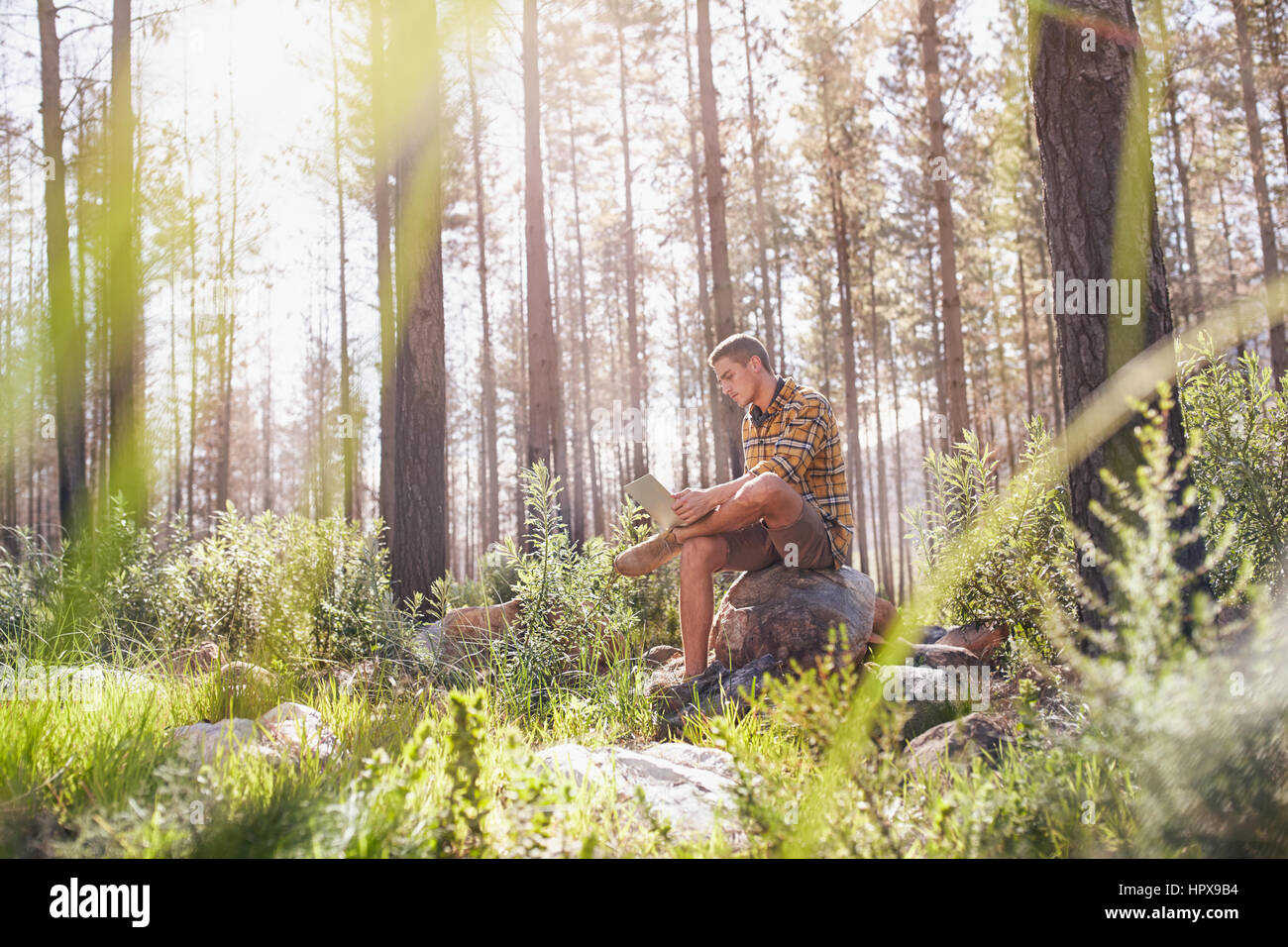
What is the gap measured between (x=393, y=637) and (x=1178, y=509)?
12.3ft

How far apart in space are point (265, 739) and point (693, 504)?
7.00 ft

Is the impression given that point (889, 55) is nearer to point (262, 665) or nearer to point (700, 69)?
point (700, 69)

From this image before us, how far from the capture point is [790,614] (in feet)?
13.4

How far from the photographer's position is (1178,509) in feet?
6.14

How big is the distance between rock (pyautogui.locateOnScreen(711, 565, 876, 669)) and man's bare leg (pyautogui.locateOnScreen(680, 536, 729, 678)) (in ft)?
0.64

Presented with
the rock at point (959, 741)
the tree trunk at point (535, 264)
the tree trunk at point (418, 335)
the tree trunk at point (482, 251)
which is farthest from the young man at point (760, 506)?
the tree trunk at point (482, 251)

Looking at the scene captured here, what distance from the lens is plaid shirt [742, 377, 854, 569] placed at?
168 inches

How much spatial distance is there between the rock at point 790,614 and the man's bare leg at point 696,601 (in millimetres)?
195

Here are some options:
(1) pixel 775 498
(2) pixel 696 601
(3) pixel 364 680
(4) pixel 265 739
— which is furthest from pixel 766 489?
(4) pixel 265 739

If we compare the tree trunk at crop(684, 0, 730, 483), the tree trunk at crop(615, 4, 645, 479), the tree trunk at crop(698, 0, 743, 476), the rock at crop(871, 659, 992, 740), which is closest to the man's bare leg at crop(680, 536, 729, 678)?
the rock at crop(871, 659, 992, 740)

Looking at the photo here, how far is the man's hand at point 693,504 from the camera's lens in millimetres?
3895

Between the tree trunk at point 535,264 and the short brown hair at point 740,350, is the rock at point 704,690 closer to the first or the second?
the short brown hair at point 740,350
